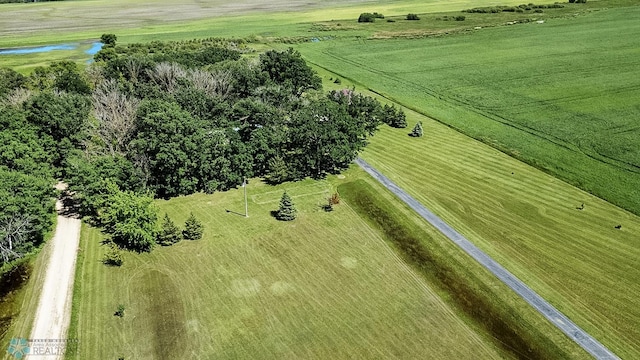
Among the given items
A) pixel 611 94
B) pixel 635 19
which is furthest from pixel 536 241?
pixel 635 19

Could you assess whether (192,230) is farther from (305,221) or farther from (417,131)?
(417,131)

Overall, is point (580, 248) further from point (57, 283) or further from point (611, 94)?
point (611, 94)


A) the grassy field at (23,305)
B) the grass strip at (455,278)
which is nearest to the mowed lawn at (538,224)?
the grass strip at (455,278)

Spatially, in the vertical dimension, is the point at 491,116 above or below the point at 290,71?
below

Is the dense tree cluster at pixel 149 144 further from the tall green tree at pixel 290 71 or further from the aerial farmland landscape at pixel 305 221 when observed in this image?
the tall green tree at pixel 290 71

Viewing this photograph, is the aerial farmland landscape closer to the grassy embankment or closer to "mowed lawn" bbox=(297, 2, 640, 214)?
the grassy embankment

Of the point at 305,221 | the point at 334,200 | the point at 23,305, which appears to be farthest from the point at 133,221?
the point at 334,200

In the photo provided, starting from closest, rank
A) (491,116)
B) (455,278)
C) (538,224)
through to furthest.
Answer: (455,278) → (538,224) → (491,116)
